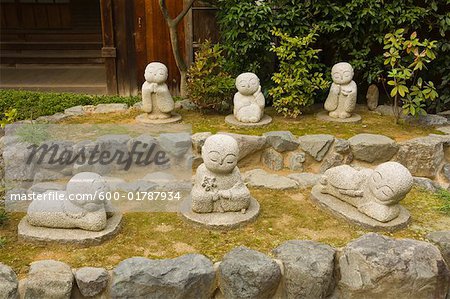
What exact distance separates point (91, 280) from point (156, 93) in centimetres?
357

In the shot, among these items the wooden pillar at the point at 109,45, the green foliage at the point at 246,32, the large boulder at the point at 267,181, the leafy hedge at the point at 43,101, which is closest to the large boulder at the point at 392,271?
the large boulder at the point at 267,181

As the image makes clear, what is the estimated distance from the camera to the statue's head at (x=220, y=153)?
14.4 feet

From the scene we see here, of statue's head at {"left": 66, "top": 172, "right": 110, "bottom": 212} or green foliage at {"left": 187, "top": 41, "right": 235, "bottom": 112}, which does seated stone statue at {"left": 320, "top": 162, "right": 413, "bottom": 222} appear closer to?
statue's head at {"left": 66, "top": 172, "right": 110, "bottom": 212}

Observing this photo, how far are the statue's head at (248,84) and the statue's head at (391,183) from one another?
2.60 metres

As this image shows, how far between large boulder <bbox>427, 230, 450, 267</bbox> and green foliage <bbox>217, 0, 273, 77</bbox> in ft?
12.7

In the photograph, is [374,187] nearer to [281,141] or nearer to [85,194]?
[281,141]

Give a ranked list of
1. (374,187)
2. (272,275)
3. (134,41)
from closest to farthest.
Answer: (272,275), (374,187), (134,41)

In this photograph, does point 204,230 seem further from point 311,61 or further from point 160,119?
point 311,61

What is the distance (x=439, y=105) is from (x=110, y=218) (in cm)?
553

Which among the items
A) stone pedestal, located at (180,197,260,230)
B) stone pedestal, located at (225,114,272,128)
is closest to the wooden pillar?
stone pedestal, located at (225,114,272,128)

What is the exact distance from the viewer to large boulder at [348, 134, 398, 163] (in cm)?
616

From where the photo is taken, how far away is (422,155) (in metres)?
6.19

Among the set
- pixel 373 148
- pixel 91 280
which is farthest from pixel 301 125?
pixel 91 280

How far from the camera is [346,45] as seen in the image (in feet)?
24.8
